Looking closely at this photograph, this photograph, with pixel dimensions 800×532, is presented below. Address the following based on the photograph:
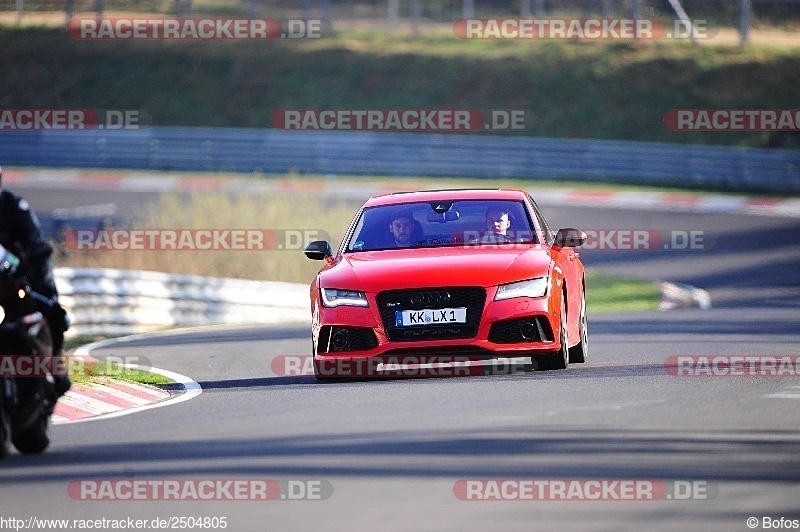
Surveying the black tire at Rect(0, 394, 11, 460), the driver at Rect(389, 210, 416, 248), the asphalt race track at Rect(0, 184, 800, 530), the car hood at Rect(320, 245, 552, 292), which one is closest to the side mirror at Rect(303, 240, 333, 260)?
the car hood at Rect(320, 245, 552, 292)

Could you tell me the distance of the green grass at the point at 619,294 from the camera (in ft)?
87.0

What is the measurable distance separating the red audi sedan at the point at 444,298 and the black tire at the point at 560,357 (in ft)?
0.04

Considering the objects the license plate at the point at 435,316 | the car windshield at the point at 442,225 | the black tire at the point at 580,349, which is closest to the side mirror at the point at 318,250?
the car windshield at the point at 442,225

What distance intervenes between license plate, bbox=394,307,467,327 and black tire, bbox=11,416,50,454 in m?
3.74

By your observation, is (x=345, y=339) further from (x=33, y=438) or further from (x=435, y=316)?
(x=33, y=438)

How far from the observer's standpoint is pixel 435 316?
42.3 ft

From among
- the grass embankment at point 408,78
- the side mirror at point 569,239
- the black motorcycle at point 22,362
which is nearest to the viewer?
the black motorcycle at point 22,362

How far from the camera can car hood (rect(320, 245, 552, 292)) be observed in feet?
42.4

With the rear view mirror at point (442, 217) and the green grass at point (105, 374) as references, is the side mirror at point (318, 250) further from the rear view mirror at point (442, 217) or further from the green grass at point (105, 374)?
the green grass at point (105, 374)

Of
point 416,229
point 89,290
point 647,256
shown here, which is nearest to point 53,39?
point 647,256

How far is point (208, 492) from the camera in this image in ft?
27.4

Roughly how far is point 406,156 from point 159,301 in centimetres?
2070

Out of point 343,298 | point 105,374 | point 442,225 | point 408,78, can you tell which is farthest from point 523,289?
point 408,78

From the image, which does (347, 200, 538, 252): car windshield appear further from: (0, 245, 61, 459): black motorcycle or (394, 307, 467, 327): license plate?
(0, 245, 61, 459): black motorcycle
